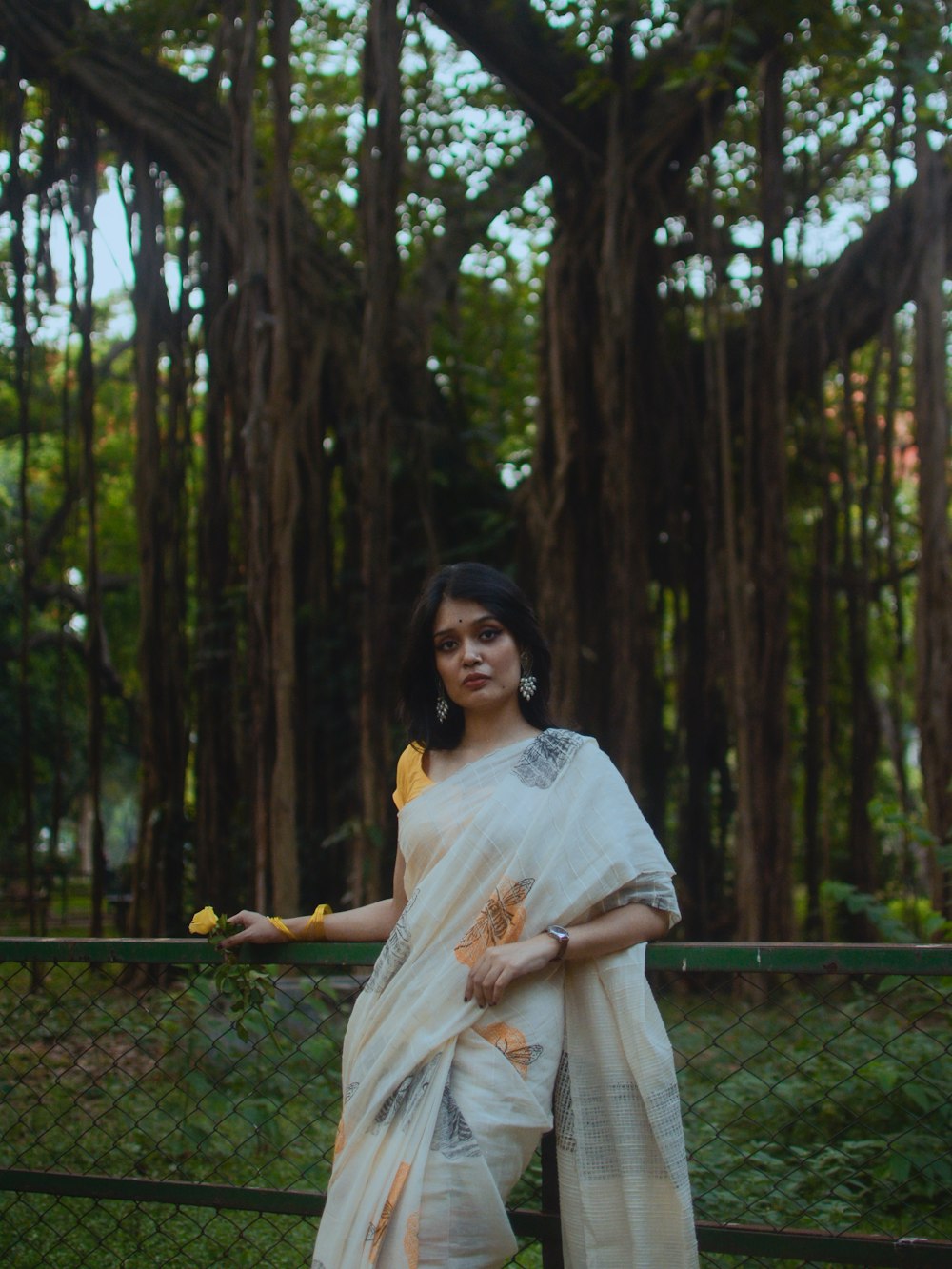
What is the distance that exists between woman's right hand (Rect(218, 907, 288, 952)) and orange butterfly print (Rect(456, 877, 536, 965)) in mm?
368

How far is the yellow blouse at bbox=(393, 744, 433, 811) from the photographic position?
5.73 feet

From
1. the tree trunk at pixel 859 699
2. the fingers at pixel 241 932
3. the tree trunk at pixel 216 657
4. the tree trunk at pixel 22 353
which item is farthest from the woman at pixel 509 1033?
the tree trunk at pixel 859 699

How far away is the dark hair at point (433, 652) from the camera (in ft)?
5.72

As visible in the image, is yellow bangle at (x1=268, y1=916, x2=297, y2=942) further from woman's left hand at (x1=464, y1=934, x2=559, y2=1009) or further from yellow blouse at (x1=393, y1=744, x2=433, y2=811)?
woman's left hand at (x1=464, y1=934, x2=559, y2=1009)

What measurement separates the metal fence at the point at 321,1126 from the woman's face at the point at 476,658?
38 centimetres

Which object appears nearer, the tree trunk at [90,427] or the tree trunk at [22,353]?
the tree trunk at [22,353]

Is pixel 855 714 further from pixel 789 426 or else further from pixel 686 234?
pixel 686 234

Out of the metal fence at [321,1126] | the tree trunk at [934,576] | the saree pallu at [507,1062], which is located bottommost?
the metal fence at [321,1126]

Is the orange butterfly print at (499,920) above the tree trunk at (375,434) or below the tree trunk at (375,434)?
below

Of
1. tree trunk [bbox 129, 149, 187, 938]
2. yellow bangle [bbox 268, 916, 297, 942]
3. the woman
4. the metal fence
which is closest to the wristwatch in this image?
the woman

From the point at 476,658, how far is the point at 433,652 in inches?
4.3

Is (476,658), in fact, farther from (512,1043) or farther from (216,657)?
(216,657)

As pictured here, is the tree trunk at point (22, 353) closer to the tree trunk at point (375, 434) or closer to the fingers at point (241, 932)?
the tree trunk at point (375, 434)

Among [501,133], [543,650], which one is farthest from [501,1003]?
[501,133]
